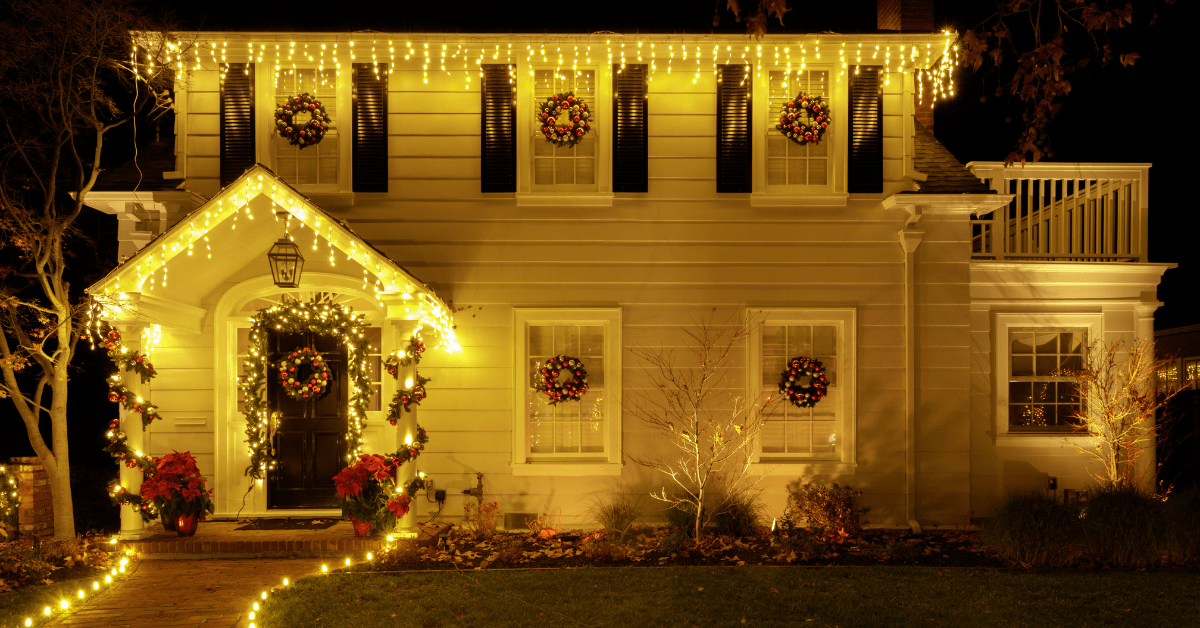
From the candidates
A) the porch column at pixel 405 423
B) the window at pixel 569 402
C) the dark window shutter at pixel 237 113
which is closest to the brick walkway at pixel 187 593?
the porch column at pixel 405 423

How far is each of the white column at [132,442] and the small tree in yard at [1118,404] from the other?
10428 mm

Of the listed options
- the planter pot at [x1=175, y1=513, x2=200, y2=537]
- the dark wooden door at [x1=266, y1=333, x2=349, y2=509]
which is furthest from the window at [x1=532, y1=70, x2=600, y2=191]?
the planter pot at [x1=175, y1=513, x2=200, y2=537]

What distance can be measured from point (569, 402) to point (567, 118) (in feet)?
10.9

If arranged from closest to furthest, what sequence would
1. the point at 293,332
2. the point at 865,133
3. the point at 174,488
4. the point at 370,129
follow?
the point at 174,488, the point at 293,332, the point at 370,129, the point at 865,133

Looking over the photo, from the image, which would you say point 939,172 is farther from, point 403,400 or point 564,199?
point 403,400

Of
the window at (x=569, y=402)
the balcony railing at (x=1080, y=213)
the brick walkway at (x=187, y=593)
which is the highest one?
the balcony railing at (x=1080, y=213)

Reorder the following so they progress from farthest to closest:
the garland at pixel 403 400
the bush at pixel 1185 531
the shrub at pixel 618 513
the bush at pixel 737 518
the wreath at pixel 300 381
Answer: the bush at pixel 737 518, the wreath at pixel 300 381, the shrub at pixel 618 513, the garland at pixel 403 400, the bush at pixel 1185 531

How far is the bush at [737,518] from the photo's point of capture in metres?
8.32

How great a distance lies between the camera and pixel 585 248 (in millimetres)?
8836

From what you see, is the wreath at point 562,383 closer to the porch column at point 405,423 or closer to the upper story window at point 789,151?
the porch column at point 405,423

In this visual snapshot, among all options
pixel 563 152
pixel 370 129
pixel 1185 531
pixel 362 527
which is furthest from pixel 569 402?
pixel 1185 531

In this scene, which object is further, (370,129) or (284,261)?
(370,129)

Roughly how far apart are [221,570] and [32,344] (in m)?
3.18

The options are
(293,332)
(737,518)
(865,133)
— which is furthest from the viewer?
(865,133)
